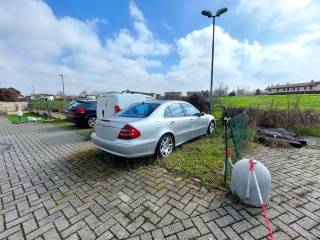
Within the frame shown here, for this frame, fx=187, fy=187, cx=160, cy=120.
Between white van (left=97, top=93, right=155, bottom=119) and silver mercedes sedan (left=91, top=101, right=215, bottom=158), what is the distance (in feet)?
6.20

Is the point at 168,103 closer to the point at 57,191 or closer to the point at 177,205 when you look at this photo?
the point at 177,205

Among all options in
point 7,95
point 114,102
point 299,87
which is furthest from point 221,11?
point 299,87

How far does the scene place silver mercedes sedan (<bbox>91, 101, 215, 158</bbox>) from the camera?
12.6 ft

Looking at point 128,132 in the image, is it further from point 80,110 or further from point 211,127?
point 80,110

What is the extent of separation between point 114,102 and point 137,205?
4.66 metres

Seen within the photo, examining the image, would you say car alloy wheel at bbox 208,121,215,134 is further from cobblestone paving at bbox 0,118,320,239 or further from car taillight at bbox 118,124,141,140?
car taillight at bbox 118,124,141,140

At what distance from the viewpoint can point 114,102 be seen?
22.3 feet

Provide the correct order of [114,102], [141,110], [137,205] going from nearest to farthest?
[137,205] < [141,110] < [114,102]

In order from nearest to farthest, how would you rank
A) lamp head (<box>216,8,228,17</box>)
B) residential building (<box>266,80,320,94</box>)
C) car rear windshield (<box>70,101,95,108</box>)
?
lamp head (<box>216,8,228,17</box>), car rear windshield (<box>70,101,95,108</box>), residential building (<box>266,80,320,94</box>)

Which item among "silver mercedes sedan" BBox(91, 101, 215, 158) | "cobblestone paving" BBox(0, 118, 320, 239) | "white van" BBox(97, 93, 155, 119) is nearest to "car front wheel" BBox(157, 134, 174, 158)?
"silver mercedes sedan" BBox(91, 101, 215, 158)

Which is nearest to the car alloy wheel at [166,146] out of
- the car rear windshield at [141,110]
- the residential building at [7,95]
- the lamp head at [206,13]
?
the car rear windshield at [141,110]

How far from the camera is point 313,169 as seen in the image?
392 centimetres

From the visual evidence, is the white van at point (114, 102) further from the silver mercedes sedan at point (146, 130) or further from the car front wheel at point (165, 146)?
the car front wheel at point (165, 146)

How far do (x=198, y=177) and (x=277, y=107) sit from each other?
21.4ft
